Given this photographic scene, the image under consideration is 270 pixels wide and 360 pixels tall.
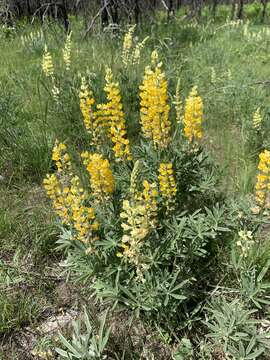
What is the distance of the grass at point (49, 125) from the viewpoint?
92.8 inches

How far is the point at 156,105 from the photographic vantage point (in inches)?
82.6

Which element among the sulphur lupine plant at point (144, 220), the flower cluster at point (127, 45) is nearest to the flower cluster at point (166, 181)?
the sulphur lupine plant at point (144, 220)

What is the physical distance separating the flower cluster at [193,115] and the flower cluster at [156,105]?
128mm

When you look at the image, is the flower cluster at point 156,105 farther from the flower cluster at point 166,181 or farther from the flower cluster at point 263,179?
the flower cluster at point 263,179

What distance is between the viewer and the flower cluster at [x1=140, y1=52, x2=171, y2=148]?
2047mm

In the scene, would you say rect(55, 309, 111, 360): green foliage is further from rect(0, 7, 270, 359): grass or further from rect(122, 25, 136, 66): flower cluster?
rect(122, 25, 136, 66): flower cluster

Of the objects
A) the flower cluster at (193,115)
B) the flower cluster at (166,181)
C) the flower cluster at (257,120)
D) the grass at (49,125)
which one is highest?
the flower cluster at (193,115)

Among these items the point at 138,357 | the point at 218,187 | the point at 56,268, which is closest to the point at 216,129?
the point at 218,187

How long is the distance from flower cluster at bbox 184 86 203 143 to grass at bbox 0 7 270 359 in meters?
0.81

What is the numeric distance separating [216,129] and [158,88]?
1.98m

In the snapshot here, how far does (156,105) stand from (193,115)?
0.89 ft

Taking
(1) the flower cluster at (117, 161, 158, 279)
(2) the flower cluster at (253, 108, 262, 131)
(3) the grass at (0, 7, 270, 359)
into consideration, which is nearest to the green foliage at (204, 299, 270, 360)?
(3) the grass at (0, 7, 270, 359)

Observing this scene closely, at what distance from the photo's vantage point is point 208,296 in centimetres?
220

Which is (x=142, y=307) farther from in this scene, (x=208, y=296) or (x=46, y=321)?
(x=46, y=321)
